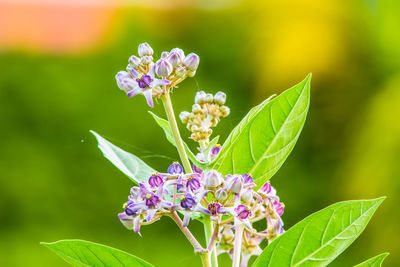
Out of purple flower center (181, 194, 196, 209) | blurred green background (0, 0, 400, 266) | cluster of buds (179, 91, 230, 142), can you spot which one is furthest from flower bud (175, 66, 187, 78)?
blurred green background (0, 0, 400, 266)

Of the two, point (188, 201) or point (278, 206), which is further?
point (278, 206)

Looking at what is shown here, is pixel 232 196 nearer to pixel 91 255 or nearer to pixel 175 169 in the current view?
pixel 175 169

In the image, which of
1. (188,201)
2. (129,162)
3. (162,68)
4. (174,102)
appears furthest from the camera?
(174,102)

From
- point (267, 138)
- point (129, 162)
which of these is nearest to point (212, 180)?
point (267, 138)

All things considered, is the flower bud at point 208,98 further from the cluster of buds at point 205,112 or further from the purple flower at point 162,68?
the purple flower at point 162,68

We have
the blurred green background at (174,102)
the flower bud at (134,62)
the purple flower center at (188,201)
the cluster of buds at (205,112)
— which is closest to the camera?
the purple flower center at (188,201)

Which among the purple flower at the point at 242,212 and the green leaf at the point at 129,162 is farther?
the green leaf at the point at 129,162

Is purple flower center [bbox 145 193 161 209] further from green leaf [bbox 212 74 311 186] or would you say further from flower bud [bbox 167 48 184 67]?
flower bud [bbox 167 48 184 67]

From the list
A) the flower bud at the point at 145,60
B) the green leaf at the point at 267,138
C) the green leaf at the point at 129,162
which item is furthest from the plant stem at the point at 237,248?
the flower bud at the point at 145,60

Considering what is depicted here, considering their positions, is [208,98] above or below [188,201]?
above
